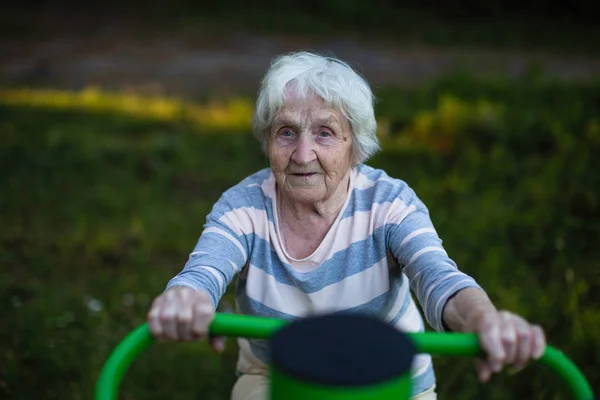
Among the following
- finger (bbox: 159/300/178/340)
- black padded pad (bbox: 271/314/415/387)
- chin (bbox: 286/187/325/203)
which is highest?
black padded pad (bbox: 271/314/415/387)

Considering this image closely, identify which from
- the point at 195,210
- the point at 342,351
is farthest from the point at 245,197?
the point at 195,210

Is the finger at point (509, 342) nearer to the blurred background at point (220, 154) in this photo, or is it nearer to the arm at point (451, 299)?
the arm at point (451, 299)

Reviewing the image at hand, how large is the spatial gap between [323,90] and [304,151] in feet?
0.55

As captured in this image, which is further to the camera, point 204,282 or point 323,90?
point 323,90

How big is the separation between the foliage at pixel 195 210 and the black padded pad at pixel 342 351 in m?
1.98

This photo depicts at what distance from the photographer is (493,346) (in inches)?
62.2

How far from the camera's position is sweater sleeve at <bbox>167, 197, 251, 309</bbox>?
2023 millimetres

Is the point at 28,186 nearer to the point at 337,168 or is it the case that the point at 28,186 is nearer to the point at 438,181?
the point at 438,181

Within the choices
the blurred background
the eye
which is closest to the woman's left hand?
the eye

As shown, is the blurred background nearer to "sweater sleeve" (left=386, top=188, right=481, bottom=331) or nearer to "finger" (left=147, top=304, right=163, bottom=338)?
"sweater sleeve" (left=386, top=188, right=481, bottom=331)

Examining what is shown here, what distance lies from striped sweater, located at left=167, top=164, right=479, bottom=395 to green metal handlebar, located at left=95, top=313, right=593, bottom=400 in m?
0.52

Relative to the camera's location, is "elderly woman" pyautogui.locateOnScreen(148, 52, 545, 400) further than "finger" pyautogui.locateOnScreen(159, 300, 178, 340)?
Yes

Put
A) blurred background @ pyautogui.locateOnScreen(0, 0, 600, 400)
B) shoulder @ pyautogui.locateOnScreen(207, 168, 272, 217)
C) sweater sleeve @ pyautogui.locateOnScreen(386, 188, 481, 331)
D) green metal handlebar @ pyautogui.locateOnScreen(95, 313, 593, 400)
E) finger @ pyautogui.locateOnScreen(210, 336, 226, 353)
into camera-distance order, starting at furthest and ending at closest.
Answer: blurred background @ pyautogui.locateOnScreen(0, 0, 600, 400), shoulder @ pyautogui.locateOnScreen(207, 168, 272, 217), sweater sleeve @ pyautogui.locateOnScreen(386, 188, 481, 331), finger @ pyautogui.locateOnScreen(210, 336, 226, 353), green metal handlebar @ pyautogui.locateOnScreen(95, 313, 593, 400)

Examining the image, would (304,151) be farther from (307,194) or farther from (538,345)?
(538,345)
